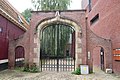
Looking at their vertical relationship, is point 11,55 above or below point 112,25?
below

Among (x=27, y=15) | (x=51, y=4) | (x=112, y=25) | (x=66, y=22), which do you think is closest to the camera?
(x=112, y=25)

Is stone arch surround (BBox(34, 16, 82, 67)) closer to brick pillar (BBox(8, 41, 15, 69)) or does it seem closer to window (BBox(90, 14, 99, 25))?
brick pillar (BBox(8, 41, 15, 69))

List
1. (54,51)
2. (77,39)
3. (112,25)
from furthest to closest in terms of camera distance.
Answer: (54,51)
(77,39)
(112,25)

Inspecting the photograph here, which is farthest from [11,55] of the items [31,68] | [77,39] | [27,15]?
[27,15]

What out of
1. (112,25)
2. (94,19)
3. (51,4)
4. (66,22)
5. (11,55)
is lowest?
(11,55)

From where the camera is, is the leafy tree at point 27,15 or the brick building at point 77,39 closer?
the brick building at point 77,39

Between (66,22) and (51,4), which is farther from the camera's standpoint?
(51,4)

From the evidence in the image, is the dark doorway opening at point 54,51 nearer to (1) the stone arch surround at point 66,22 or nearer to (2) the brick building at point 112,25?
(1) the stone arch surround at point 66,22

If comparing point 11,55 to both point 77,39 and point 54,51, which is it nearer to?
point 54,51

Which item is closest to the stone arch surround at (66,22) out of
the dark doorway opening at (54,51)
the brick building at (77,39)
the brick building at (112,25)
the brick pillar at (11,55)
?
the brick building at (77,39)

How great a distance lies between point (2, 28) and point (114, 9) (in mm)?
7995

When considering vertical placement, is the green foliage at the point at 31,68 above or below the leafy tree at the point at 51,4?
below

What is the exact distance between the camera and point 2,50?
1279 centimetres

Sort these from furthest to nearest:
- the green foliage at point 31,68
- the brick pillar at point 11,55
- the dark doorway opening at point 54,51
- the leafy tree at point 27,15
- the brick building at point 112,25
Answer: the leafy tree at point 27,15, the dark doorway opening at point 54,51, the brick pillar at point 11,55, the green foliage at point 31,68, the brick building at point 112,25
